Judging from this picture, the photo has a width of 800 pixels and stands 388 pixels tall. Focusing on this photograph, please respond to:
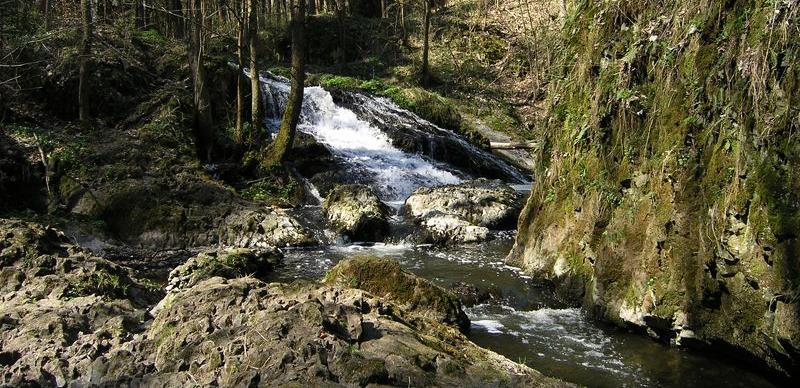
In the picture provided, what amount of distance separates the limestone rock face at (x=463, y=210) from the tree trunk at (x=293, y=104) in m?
3.50

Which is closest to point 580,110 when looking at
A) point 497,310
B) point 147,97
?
point 497,310

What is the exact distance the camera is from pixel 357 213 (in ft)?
37.9

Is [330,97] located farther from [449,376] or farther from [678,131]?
[449,376]

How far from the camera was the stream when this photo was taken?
5.28m

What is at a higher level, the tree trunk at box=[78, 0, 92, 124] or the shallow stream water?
the tree trunk at box=[78, 0, 92, 124]

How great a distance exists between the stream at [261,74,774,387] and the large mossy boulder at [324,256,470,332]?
0.37m

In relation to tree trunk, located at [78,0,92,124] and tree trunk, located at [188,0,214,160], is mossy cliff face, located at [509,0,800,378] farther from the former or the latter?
tree trunk, located at [78,0,92,124]

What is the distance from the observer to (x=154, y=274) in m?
8.70

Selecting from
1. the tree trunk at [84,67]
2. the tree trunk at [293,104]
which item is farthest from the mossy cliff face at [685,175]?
the tree trunk at [84,67]

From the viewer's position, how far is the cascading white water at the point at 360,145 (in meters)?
15.2

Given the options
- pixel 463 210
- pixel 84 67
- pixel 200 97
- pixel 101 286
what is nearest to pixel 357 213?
pixel 463 210

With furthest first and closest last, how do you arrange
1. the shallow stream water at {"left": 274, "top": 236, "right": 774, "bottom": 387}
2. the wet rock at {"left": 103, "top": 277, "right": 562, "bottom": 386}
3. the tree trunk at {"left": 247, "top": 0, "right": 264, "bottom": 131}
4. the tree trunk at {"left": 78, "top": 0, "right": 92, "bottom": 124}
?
the tree trunk at {"left": 247, "top": 0, "right": 264, "bottom": 131}, the tree trunk at {"left": 78, "top": 0, "right": 92, "bottom": 124}, the shallow stream water at {"left": 274, "top": 236, "right": 774, "bottom": 387}, the wet rock at {"left": 103, "top": 277, "right": 562, "bottom": 386}

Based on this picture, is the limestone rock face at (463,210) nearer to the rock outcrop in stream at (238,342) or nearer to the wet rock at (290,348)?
the rock outcrop in stream at (238,342)

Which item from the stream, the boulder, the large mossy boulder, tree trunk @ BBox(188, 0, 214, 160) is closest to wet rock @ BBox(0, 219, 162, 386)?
the boulder
